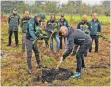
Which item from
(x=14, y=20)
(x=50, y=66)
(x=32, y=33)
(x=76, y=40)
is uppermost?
(x=14, y=20)

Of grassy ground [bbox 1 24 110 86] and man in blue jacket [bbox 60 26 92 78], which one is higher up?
man in blue jacket [bbox 60 26 92 78]

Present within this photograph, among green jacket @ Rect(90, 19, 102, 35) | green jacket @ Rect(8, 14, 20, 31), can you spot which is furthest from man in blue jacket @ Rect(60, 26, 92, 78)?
green jacket @ Rect(8, 14, 20, 31)

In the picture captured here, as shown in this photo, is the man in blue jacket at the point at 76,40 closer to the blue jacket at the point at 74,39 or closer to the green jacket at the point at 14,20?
the blue jacket at the point at 74,39

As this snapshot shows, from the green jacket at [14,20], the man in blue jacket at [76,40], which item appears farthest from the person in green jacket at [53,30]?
the man in blue jacket at [76,40]

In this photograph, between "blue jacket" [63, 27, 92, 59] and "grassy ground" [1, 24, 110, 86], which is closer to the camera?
"blue jacket" [63, 27, 92, 59]

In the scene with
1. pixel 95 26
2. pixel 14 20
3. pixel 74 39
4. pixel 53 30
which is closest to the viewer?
pixel 74 39

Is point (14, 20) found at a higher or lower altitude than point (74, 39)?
higher

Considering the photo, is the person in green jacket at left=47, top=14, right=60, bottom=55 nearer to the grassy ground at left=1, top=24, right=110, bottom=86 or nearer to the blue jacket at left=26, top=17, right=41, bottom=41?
the grassy ground at left=1, top=24, right=110, bottom=86

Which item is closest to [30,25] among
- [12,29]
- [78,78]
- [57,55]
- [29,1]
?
[78,78]

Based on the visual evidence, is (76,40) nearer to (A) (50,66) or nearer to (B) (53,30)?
(A) (50,66)

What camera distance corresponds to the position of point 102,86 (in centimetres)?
858

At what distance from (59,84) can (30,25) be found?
6.11 feet

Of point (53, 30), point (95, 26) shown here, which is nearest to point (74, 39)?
point (53, 30)

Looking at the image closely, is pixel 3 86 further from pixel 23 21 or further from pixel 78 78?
pixel 23 21
